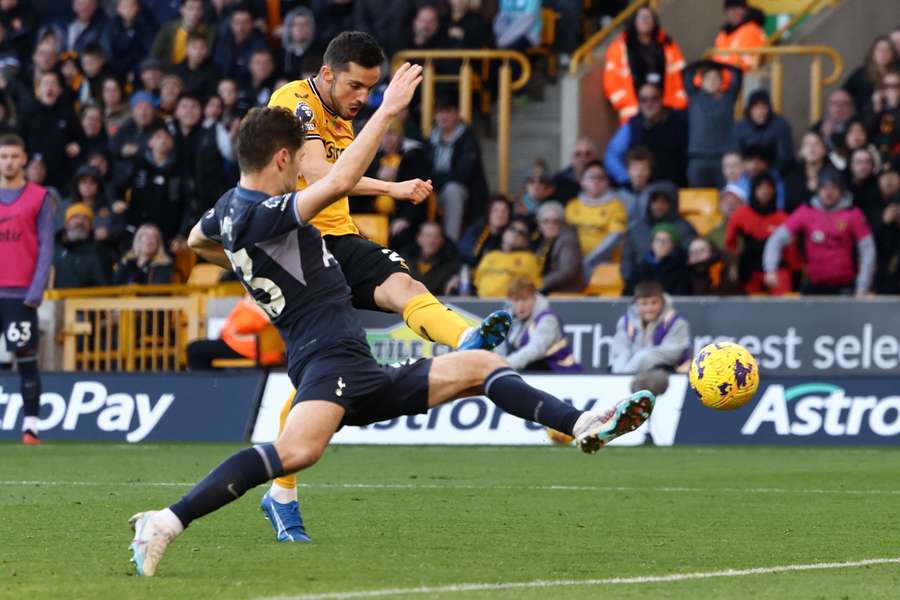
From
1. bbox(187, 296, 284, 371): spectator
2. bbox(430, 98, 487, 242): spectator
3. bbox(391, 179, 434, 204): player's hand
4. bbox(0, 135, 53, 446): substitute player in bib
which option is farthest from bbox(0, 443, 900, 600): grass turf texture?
bbox(430, 98, 487, 242): spectator

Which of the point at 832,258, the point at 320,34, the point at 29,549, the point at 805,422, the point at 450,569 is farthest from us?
the point at 320,34

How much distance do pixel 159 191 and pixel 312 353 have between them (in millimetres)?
13929

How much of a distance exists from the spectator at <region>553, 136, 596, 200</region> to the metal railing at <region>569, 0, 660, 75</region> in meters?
1.88

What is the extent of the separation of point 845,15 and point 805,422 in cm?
802

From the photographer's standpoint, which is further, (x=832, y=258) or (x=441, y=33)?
(x=441, y=33)

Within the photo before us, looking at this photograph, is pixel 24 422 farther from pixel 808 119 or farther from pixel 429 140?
pixel 808 119

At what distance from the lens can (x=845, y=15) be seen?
74.5ft

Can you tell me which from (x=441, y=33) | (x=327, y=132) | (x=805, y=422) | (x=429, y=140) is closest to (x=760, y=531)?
(x=327, y=132)

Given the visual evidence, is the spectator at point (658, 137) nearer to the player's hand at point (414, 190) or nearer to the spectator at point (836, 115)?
the spectator at point (836, 115)

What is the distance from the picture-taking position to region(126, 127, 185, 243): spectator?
2144cm

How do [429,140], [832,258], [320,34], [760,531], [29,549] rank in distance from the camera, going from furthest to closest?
[320,34] < [429,140] < [832,258] < [760,531] < [29,549]

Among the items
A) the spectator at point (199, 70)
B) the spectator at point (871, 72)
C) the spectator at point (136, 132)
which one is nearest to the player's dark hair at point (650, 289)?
the spectator at point (871, 72)

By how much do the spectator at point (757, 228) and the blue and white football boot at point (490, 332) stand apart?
1059 centimetres

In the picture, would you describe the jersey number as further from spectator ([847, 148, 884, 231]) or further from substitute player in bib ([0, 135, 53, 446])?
spectator ([847, 148, 884, 231])
